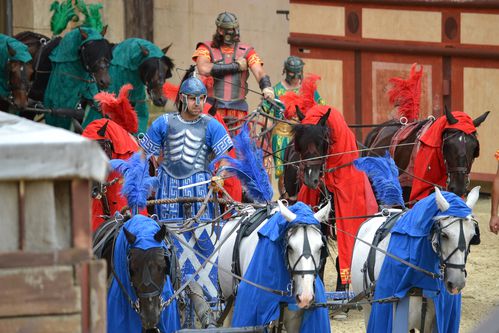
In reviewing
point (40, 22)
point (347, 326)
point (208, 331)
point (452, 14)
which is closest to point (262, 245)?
point (208, 331)

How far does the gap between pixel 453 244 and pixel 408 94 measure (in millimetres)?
5811

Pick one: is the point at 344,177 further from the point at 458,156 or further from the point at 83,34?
the point at 83,34

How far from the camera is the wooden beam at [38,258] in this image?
5.68 meters

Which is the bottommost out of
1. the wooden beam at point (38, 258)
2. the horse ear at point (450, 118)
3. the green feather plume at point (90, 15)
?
the wooden beam at point (38, 258)

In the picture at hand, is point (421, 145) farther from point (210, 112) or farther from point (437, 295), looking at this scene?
point (437, 295)

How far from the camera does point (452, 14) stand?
A: 20328 millimetres

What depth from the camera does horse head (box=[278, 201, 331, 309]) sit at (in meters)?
9.29

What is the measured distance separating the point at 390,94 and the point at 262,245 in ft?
18.5

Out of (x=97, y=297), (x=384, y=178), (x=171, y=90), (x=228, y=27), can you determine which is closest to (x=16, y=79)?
(x=228, y=27)

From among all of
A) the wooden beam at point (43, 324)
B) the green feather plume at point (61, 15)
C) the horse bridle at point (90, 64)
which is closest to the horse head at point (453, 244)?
the wooden beam at point (43, 324)

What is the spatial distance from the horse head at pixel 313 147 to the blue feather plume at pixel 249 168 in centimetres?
138

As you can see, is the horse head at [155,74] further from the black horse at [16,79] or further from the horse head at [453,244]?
the horse head at [453,244]

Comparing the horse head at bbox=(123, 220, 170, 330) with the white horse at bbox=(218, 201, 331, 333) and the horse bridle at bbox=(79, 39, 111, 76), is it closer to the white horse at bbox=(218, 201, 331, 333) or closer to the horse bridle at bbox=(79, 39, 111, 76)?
the white horse at bbox=(218, 201, 331, 333)

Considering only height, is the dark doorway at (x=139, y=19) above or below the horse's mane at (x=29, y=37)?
above
